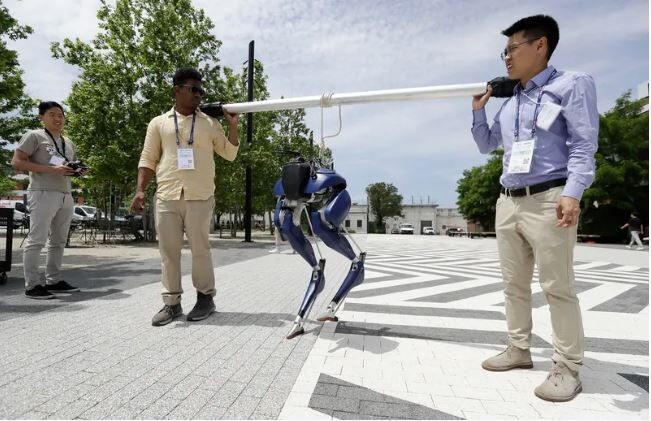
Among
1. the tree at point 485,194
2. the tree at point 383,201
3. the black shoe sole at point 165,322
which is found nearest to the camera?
the black shoe sole at point 165,322

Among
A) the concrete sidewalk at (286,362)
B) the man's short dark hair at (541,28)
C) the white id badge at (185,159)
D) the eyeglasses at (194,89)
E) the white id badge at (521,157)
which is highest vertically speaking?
the eyeglasses at (194,89)

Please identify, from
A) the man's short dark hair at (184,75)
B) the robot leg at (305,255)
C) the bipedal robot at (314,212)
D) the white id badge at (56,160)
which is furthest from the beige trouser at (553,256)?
the white id badge at (56,160)

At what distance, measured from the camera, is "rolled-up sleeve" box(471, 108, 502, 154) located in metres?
2.78

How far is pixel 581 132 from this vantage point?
214 centimetres

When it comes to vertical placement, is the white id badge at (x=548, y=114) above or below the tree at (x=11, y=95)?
below

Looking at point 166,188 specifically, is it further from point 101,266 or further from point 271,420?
point 101,266

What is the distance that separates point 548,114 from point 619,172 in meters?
29.2

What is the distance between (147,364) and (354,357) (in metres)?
1.33

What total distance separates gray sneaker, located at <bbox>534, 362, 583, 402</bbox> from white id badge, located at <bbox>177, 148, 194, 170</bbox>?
9.79ft

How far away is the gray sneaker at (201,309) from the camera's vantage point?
365cm

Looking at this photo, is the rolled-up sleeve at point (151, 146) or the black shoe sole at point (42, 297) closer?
the rolled-up sleeve at point (151, 146)

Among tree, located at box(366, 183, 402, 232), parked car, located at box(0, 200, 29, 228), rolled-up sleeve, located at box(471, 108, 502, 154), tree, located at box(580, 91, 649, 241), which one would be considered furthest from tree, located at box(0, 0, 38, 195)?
tree, located at box(366, 183, 402, 232)

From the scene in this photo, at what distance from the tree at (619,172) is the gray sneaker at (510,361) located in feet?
91.2

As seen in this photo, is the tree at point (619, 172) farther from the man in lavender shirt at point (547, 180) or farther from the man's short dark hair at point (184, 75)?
the man's short dark hair at point (184, 75)
